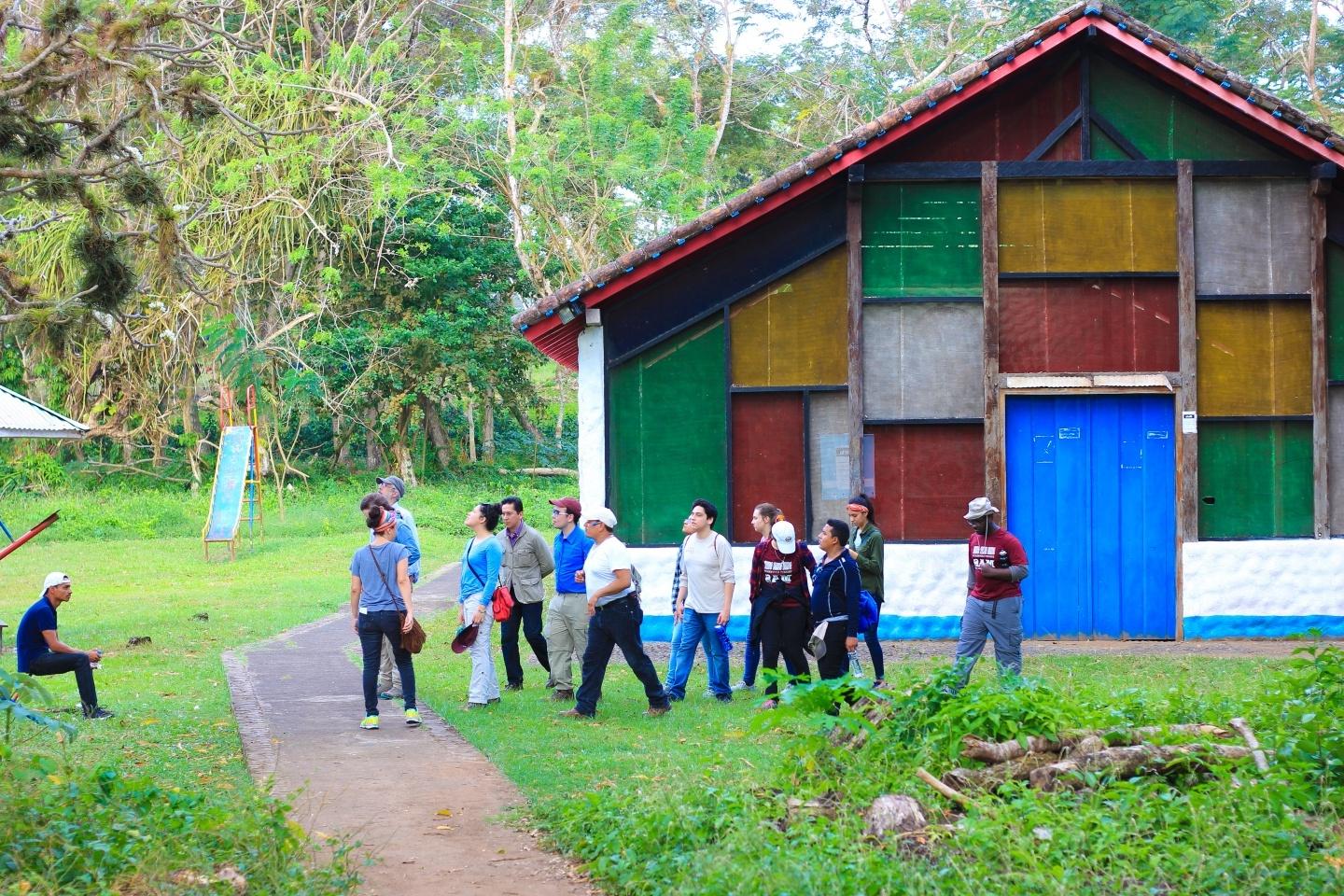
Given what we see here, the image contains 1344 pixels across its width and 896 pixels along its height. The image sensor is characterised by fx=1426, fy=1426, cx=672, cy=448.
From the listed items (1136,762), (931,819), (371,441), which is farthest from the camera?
(371,441)

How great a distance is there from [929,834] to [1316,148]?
34.4ft

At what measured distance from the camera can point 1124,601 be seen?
14719 millimetres

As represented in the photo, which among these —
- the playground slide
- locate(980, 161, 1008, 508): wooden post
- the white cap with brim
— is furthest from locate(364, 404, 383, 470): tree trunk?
the white cap with brim

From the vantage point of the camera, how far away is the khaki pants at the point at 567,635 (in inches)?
456

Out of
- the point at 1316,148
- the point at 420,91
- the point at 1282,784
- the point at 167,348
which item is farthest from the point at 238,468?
the point at 1282,784

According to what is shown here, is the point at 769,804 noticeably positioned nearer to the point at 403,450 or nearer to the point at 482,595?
the point at 482,595

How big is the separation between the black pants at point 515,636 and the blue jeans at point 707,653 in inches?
A: 43.8

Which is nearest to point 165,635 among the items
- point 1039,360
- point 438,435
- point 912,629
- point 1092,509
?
point 912,629

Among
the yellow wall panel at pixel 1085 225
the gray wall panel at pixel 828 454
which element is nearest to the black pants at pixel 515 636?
the gray wall panel at pixel 828 454

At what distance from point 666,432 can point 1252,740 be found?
8.21 meters

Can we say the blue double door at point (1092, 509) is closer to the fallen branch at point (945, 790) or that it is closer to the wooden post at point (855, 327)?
the wooden post at point (855, 327)

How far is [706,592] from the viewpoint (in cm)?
1142

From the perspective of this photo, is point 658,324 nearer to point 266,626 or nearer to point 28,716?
point 266,626

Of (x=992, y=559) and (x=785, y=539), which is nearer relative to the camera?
(x=992, y=559)
